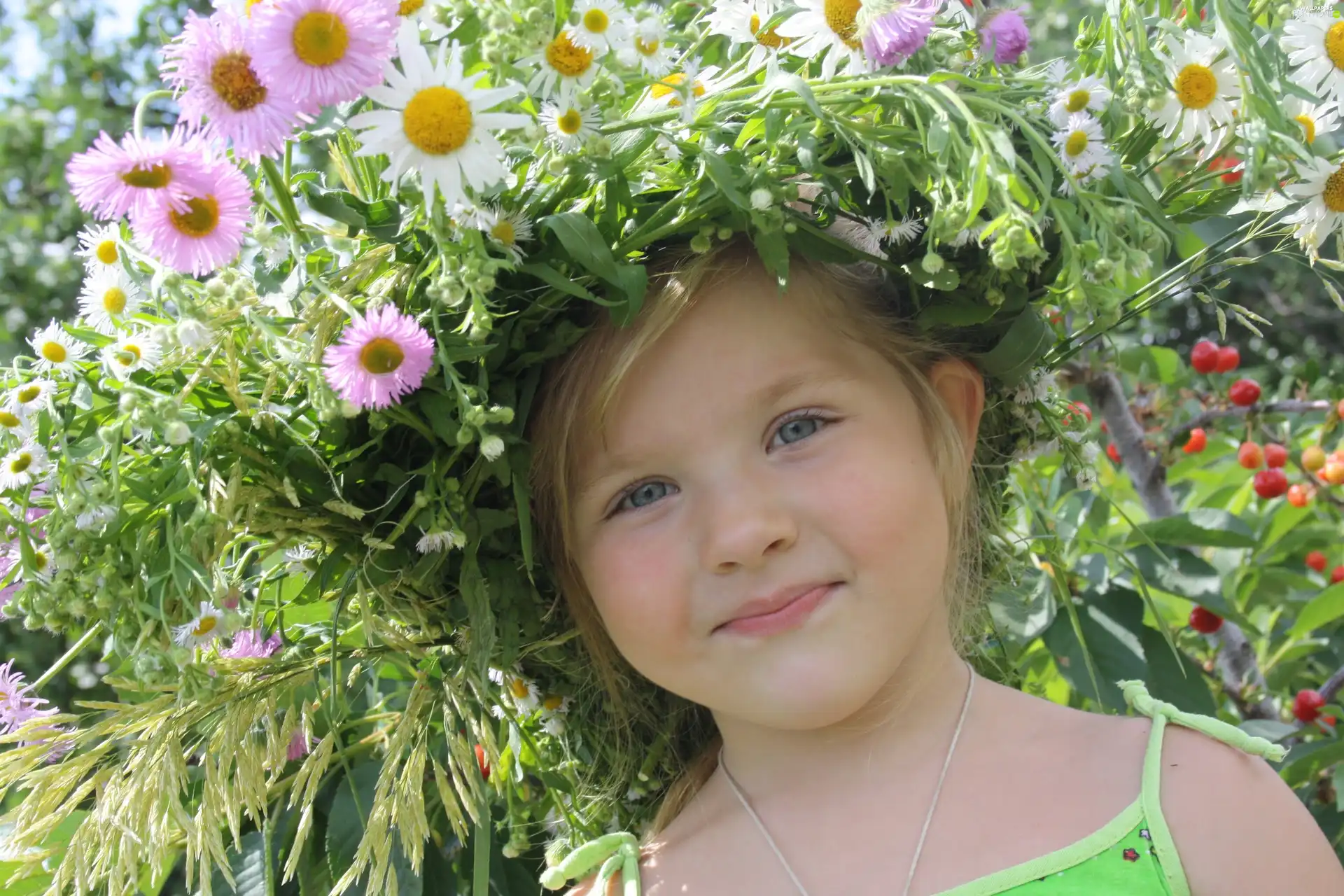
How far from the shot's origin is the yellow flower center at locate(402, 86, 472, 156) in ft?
2.75

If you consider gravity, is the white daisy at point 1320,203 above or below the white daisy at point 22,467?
below

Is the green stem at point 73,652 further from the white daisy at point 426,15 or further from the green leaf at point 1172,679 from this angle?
the green leaf at point 1172,679

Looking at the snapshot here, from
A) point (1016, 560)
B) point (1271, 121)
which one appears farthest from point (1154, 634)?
point (1271, 121)

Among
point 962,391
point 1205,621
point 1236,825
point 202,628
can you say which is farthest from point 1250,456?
point 202,628

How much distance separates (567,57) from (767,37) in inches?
9.0

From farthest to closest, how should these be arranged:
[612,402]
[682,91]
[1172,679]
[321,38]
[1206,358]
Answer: [1206,358]
[1172,679]
[612,402]
[682,91]
[321,38]

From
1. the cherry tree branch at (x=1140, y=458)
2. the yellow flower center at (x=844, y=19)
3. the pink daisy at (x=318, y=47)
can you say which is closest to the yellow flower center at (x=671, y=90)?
the yellow flower center at (x=844, y=19)

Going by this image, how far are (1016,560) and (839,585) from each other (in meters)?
0.48

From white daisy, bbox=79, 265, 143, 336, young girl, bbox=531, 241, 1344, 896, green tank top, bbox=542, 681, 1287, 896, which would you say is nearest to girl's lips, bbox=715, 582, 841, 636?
young girl, bbox=531, 241, 1344, 896

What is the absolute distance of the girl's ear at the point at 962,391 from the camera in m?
1.25

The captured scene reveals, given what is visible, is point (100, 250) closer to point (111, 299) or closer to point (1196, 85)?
point (111, 299)

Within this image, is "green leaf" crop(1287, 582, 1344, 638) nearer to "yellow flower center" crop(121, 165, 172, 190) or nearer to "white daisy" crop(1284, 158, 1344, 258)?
"white daisy" crop(1284, 158, 1344, 258)

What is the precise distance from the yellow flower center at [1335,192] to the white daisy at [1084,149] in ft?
0.60

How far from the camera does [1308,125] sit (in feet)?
3.34
